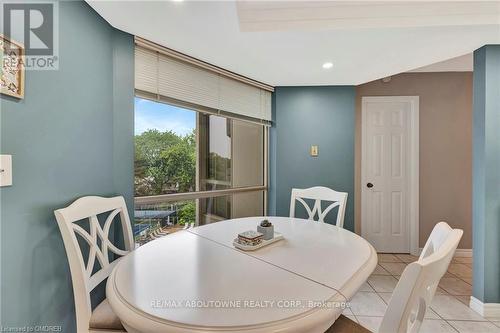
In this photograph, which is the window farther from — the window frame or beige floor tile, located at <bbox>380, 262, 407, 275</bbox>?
beige floor tile, located at <bbox>380, 262, 407, 275</bbox>

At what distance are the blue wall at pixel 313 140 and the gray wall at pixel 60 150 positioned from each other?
5.67ft

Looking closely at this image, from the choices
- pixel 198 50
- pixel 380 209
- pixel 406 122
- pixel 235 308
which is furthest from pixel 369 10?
pixel 380 209

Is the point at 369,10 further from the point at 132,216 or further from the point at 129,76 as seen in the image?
the point at 132,216

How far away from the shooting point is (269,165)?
307 centimetres

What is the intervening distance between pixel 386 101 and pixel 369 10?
1933 mm

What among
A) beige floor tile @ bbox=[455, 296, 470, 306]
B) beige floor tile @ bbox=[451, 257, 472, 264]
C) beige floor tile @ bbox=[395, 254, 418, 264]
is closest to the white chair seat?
beige floor tile @ bbox=[455, 296, 470, 306]

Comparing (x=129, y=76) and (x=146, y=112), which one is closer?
(x=129, y=76)

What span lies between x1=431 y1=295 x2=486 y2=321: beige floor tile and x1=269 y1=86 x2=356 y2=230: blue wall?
101 cm

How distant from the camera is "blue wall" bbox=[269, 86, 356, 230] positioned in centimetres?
288

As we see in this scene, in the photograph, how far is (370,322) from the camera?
74.4 inches

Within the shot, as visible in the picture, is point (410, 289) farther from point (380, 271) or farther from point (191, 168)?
point (380, 271)

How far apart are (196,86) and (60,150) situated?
1.28 m

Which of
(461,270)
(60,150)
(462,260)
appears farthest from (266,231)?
(462,260)

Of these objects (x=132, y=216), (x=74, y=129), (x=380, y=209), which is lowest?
(x=380, y=209)
